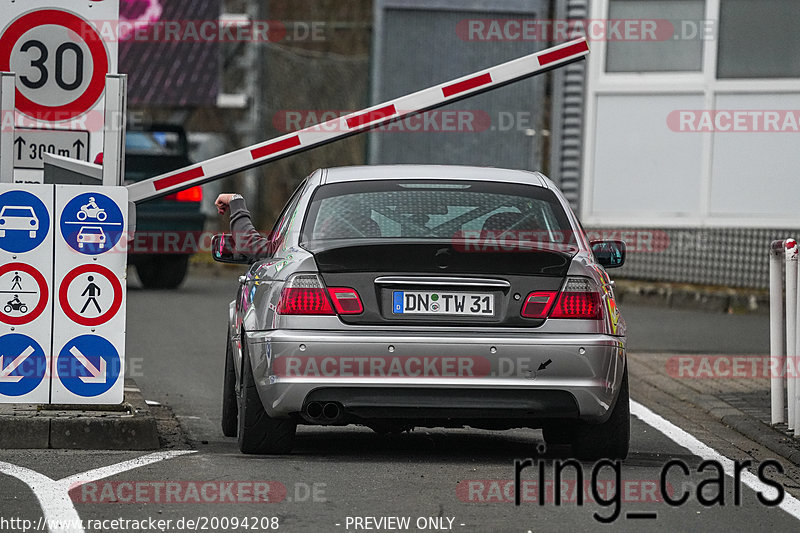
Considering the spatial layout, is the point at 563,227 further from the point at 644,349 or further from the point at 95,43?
the point at 644,349

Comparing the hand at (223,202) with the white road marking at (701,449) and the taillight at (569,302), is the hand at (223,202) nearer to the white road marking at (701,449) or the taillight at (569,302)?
the taillight at (569,302)

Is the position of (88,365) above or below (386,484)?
above

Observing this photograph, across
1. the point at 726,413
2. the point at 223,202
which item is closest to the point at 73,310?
the point at 223,202

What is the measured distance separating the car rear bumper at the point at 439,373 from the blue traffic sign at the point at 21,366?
1502mm

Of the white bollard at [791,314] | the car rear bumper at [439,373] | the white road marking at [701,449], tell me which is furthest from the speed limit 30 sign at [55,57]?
the white bollard at [791,314]

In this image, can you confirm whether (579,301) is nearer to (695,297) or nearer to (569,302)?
(569,302)

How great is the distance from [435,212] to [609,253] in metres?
0.95

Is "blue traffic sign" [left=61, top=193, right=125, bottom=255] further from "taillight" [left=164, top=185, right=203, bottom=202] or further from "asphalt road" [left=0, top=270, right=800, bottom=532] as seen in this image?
"taillight" [left=164, top=185, right=203, bottom=202]

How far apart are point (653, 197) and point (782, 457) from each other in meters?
11.7

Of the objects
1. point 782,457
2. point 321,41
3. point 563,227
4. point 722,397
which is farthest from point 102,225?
point 321,41

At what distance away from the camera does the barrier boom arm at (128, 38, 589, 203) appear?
911 cm

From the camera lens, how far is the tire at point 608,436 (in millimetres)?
7754

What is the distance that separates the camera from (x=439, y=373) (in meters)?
7.30

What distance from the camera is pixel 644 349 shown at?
14125 mm
